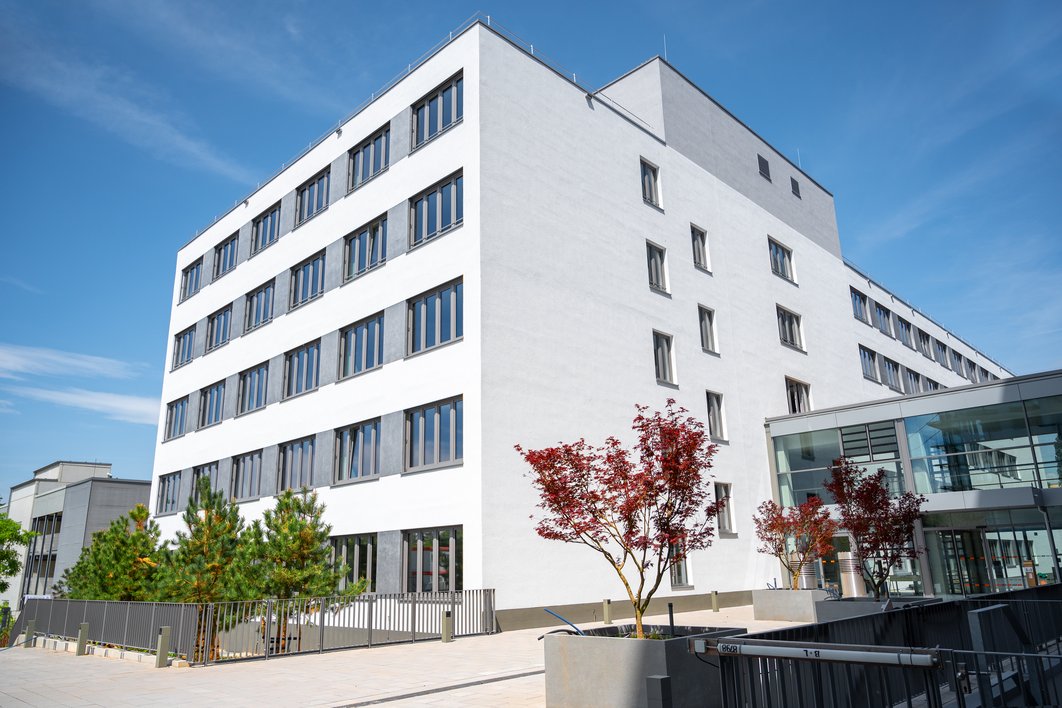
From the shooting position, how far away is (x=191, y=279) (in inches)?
1676

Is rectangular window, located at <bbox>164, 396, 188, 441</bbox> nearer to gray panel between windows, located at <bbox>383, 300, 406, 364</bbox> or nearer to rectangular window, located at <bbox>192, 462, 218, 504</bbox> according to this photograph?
rectangular window, located at <bbox>192, 462, 218, 504</bbox>

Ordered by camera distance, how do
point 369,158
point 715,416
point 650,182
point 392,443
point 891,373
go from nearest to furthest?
point 392,443
point 369,158
point 715,416
point 650,182
point 891,373

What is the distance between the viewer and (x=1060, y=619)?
46.5 feet

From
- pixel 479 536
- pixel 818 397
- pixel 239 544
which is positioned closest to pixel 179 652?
pixel 239 544

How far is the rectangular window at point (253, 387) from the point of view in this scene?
32812mm

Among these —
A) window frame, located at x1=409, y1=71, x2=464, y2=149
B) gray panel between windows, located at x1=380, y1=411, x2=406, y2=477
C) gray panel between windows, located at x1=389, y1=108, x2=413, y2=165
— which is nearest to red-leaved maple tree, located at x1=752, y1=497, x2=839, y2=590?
gray panel between windows, located at x1=380, y1=411, x2=406, y2=477

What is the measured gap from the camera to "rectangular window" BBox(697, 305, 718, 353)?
31703 mm

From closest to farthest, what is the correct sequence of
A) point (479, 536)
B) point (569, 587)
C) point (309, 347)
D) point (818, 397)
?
point (479, 536) < point (569, 587) < point (309, 347) < point (818, 397)

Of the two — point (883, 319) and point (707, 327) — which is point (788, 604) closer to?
point (707, 327)

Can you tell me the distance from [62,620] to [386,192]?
17.5m

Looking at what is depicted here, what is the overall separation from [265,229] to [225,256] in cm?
474

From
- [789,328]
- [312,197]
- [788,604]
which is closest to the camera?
[788,604]

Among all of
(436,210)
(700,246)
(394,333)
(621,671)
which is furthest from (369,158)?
(621,671)

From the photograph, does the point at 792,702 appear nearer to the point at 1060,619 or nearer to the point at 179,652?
the point at 1060,619
